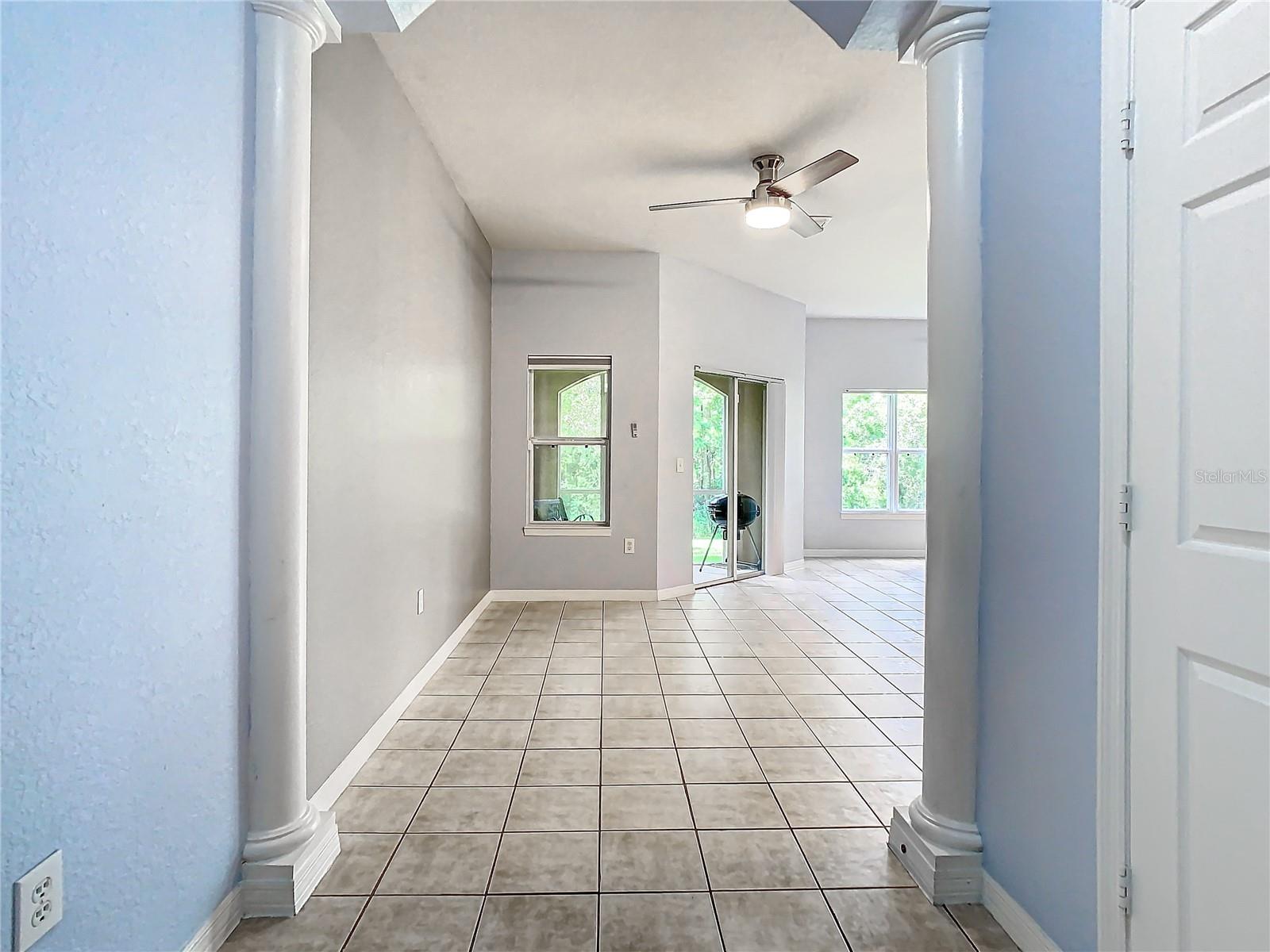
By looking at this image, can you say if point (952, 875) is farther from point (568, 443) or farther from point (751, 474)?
point (751, 474)

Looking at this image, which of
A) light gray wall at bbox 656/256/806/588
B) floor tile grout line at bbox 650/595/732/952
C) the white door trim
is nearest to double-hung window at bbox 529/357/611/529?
light gray wall at bbox 656/256/806/588

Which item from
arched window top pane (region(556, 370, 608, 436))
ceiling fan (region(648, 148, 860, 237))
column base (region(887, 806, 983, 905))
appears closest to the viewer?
column base (region(887, 806, 983, 905))

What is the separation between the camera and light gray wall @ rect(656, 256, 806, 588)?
5254 millimetres

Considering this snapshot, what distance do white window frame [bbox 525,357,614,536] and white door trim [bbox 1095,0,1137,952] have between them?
408 centimetres

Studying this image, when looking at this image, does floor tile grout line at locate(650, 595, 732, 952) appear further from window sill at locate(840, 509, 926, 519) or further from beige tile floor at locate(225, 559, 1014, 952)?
window sill at locate(840, 509, 926, 519)

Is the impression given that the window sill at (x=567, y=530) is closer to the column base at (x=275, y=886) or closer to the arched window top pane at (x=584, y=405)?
the arched window top pane at (x=584, y=405)

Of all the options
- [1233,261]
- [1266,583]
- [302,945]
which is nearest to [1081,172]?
[1233,261]

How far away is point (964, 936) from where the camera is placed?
1515 millimetres

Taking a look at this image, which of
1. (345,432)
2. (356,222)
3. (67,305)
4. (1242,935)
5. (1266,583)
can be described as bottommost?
(1242,935)

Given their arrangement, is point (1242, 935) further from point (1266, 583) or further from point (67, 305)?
point (67, 305)

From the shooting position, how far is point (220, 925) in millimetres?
1467

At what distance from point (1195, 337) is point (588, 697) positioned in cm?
263

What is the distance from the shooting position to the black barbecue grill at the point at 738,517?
6.01 metres

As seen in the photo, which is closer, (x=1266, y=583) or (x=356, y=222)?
(x=1266, y=583)
